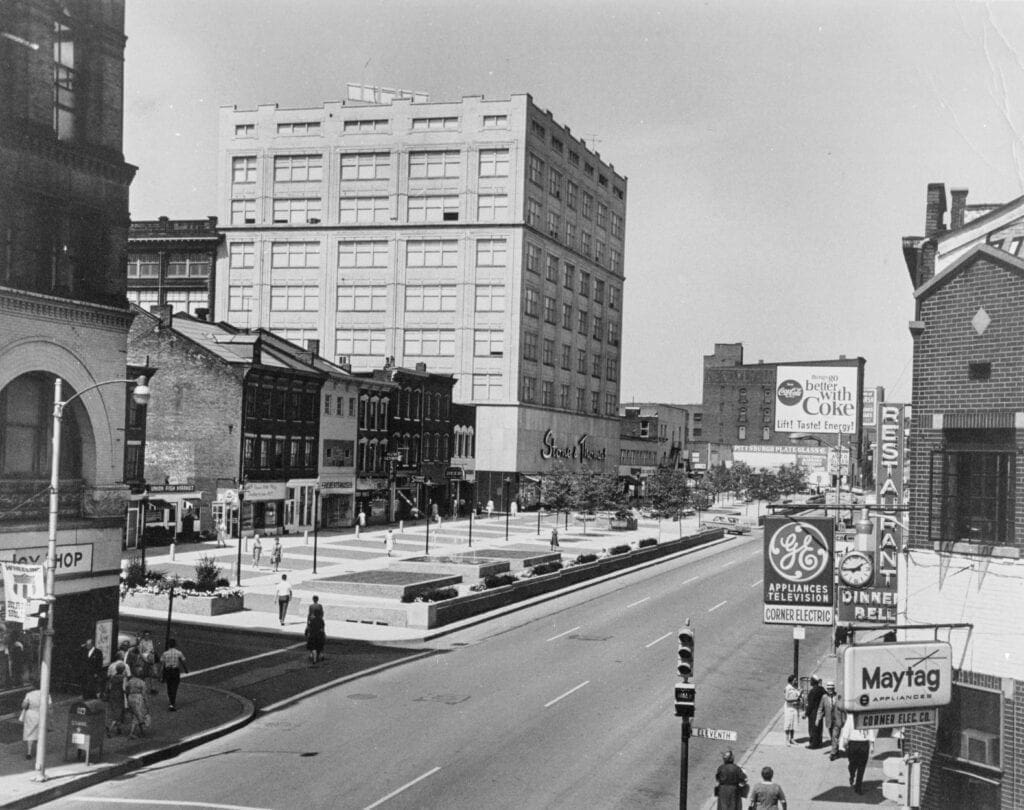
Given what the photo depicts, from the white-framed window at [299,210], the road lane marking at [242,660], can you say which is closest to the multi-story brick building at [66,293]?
the road lane marking at [242,660]

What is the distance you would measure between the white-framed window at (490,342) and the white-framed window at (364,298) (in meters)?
9.44

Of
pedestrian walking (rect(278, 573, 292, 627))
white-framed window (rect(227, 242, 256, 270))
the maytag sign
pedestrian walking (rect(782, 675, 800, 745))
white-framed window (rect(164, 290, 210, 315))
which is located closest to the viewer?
the maytag sign

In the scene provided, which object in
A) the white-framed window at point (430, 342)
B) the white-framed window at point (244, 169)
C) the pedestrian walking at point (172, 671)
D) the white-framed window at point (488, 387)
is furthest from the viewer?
the white-framed window at point (244, 169)

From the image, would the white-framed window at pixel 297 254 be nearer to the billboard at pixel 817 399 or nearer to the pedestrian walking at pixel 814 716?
the billboard at pixel 817 399

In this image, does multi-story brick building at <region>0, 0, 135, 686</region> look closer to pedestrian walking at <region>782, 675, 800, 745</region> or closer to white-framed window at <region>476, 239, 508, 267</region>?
pedestrian walking at <region>782, 675, 800, 745</region>

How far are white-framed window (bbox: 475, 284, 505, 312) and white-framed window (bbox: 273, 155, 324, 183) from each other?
63.7 feet

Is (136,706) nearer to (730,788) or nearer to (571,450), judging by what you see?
(730,788)

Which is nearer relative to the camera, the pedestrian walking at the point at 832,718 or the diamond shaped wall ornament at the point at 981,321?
the diamond shaped wall ornament at the point at 981,321

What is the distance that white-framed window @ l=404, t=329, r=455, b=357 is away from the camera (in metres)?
98.6

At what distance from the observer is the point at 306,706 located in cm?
2414

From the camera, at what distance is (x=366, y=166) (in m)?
101

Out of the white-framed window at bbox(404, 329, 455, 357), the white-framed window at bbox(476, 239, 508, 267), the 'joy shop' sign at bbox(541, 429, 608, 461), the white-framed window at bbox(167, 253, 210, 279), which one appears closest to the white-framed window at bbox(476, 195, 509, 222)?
the white-framed window at bbox(476, 239, 508, 267)

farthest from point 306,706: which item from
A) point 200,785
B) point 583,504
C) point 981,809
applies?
point 583,504

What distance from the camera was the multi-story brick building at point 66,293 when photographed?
74.5 ft
